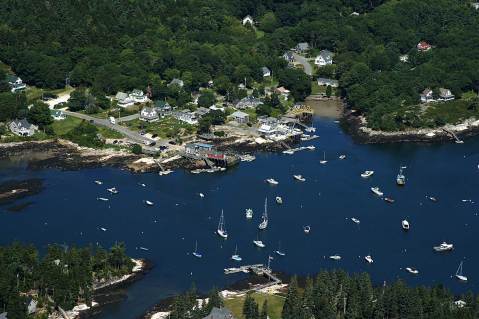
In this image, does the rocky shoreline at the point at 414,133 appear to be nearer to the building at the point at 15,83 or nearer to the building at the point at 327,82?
the building at the point at 327,82

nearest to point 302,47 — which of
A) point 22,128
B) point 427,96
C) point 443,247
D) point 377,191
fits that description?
point 427,96

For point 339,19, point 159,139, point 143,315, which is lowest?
point 143,315

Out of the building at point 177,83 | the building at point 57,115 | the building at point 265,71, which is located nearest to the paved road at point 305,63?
the building at point 265,71

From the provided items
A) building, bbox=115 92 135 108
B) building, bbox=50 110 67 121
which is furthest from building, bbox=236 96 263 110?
building, bbox=50 110 67 121

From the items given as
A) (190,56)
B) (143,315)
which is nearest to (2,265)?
(143,315)

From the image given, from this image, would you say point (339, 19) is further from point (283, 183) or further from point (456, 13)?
point (283, 183)

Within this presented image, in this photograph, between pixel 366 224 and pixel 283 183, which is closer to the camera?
pixel 366 224

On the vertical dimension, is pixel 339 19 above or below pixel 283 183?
above
